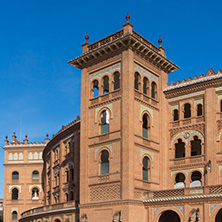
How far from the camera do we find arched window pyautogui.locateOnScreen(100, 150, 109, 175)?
3434cm

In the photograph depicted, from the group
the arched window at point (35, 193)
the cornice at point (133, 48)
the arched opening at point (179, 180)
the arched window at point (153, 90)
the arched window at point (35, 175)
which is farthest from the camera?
the arched window at point (35, 175)

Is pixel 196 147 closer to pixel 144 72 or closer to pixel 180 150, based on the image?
pixel 180 150

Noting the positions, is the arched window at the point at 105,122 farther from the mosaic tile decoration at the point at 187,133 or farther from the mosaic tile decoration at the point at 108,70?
the mosaic tile decoration at the point at 187,133

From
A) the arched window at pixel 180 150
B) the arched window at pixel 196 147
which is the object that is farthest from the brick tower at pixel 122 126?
the arched window at pixel 196 147

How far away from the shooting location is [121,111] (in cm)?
3403

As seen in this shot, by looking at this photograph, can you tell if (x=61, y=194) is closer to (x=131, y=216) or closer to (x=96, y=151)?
(x=96, y=151)

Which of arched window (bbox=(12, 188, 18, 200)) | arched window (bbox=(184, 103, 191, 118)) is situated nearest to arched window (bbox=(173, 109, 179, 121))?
arched window (bbox=(184, 103, 191, 118))

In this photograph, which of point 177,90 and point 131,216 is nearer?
point 131,216

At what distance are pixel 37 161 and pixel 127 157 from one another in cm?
3906

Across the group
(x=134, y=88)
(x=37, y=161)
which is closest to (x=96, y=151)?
(x=134, y=88)

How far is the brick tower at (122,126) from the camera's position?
107 feet

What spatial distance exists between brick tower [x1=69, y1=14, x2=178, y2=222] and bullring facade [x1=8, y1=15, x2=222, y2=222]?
0.08m

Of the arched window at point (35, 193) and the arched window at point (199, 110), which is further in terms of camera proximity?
the arched window at point (35, 193)

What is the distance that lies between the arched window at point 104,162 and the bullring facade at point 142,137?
0.28ft
